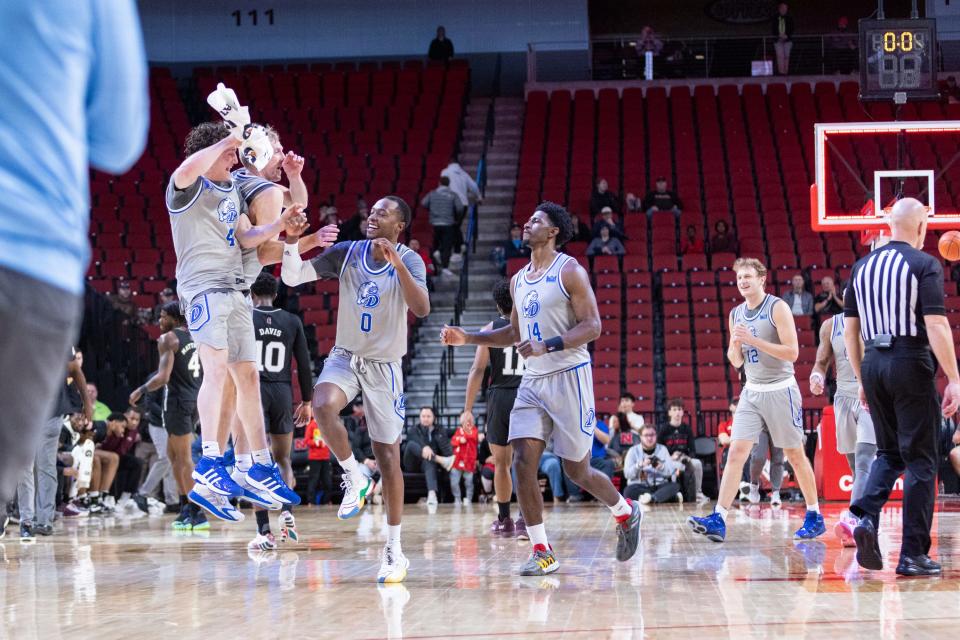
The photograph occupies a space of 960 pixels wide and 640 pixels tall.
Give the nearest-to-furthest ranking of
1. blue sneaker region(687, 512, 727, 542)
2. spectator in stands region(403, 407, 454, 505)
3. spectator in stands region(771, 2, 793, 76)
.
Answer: blue sneaker region(687, 512, 727, 542)
spectator in stands region(403, 407, 454, 505)
spectator in stands region(771, 2, 793, 76)

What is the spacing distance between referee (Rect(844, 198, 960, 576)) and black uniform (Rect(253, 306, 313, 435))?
4.20 m

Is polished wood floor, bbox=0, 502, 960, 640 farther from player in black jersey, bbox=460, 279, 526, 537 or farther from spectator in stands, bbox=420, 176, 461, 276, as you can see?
spectator in stands, bbox=420, 176, 461, 276

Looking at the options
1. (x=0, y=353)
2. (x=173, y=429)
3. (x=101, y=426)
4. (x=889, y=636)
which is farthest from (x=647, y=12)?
(x=0, y=353)

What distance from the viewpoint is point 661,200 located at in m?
18.6

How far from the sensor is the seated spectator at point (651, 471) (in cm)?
1264

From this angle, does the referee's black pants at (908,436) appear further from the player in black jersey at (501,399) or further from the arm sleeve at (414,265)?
the player in black jersey at (501,399)

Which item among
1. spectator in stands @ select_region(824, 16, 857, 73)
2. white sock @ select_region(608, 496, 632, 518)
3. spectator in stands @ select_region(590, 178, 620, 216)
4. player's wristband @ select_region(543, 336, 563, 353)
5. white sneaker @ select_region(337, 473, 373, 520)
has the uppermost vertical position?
spectator in stands @ select_region(824, 16, 857, 73)

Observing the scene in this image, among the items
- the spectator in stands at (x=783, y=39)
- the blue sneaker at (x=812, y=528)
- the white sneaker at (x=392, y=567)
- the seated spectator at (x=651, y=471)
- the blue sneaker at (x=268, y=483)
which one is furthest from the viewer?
the spectator in stands at (x=783, y=39)

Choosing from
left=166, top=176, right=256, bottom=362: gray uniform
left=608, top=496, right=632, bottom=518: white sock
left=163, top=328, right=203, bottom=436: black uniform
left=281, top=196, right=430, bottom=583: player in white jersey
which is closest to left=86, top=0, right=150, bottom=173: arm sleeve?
left=281, top=196, right=430, bottom=583: player in white jersey

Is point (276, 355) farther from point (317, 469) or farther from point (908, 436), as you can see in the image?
point (317, 469)

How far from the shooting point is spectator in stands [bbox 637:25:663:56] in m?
23.0

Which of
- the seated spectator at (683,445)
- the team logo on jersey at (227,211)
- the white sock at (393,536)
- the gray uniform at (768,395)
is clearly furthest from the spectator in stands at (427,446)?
the white sock at (393,536)

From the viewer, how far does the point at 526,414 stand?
5770 mm

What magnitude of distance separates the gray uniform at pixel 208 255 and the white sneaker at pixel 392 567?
1.50 meters
